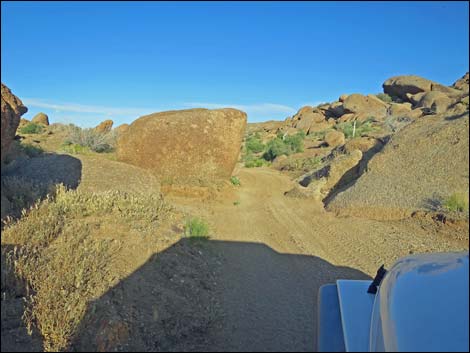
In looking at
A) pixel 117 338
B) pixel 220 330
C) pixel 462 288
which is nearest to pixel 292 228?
pixel 220 330

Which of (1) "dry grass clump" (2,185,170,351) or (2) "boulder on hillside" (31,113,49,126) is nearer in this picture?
(1) "dry grass clump" (2,185,170,351)

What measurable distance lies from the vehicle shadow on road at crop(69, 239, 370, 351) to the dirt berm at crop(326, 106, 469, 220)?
1234mm

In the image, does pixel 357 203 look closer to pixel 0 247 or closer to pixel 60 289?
pixel 60 289


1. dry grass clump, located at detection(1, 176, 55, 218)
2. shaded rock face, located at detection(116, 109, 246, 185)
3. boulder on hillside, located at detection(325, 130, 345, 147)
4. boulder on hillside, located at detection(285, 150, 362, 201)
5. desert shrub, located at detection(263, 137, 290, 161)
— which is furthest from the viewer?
boulder on hillside, located at detection(325, 130, 345, 147)

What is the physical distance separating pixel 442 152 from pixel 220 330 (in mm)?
2754

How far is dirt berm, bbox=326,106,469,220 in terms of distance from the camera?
299 cm

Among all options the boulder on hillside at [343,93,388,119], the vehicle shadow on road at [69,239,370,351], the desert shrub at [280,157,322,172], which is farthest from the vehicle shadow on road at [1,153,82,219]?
the boulder on hillside at [343,93,388,119]

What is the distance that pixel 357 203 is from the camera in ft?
15.8

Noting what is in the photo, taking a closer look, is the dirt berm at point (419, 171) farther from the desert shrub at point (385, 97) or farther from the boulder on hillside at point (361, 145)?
the desert shrub at point (385, 97)

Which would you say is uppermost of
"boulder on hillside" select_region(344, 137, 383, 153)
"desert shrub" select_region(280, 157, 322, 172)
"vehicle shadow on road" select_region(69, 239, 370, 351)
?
"boulder on hillside" select_region(344, 137, 383, 153)

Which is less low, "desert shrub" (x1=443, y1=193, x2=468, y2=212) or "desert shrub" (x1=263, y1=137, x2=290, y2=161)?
"desert shrub" (x1=263, y1=137, x2=290, y2=161)

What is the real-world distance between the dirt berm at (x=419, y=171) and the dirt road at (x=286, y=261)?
27cm

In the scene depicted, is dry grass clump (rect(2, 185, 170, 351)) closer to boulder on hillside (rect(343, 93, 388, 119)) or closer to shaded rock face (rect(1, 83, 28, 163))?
shaded rock face (rect(1, 83, 28, 163))

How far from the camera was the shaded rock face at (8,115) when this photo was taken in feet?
12.0
